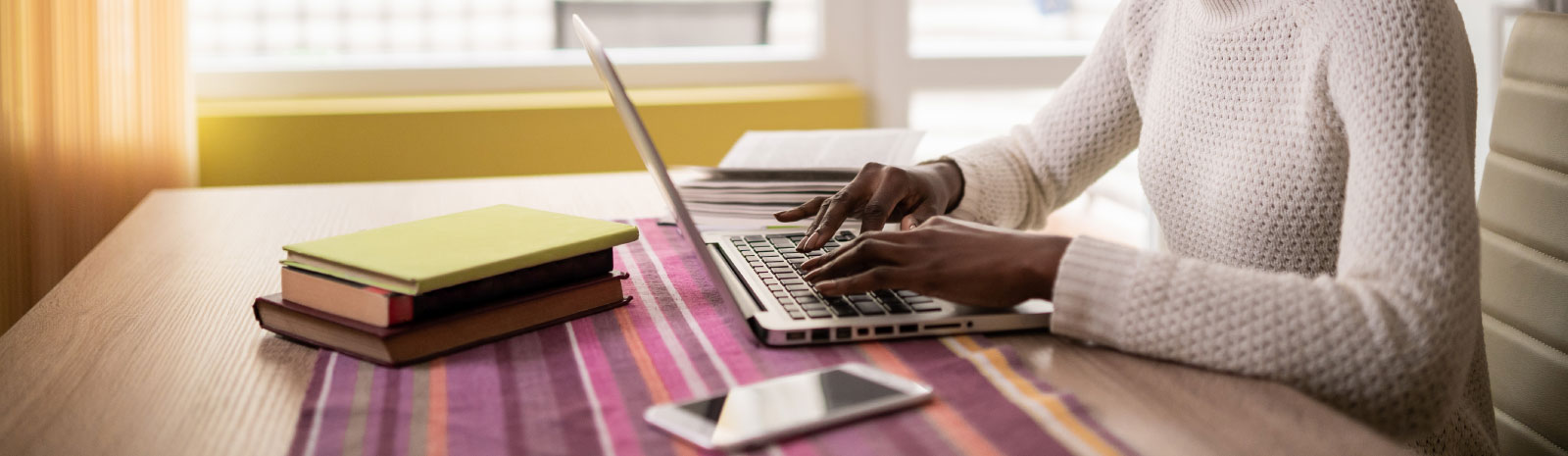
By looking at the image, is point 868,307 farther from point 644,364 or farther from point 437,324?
Answer: point 437,324

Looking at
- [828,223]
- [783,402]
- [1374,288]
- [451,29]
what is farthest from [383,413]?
[451,29]

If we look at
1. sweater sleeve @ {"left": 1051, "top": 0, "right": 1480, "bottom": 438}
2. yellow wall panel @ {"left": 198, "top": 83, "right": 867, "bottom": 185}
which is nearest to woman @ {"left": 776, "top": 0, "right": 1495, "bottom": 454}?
sweater sleeve @ {"left": 1051, "top": 0, "right": 1480, "bottom": 438}

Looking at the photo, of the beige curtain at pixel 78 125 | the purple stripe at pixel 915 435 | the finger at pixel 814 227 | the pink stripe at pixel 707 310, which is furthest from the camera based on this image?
the beige curtain at pixel 78 125

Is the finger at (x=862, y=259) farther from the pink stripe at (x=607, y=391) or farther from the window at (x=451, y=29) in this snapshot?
the window at (x=451, y=29)

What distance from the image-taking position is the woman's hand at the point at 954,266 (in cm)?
75

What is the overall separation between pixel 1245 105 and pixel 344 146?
1.69m

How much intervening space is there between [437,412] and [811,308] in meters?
0.25

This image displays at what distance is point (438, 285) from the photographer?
0.72 m

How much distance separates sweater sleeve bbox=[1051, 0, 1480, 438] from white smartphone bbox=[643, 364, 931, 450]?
16 centimetres

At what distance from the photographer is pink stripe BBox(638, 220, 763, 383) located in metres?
0.70

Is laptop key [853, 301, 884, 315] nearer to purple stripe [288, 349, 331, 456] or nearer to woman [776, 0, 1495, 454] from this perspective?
woman [776, 0, 1495, 454]

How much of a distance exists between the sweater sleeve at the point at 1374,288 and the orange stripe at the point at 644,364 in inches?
9.7

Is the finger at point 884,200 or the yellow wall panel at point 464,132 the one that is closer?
the finger at point 884,200

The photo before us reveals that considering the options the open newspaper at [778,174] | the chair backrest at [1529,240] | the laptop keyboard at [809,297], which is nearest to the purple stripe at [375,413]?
the laptop keyboard at [809,297]
